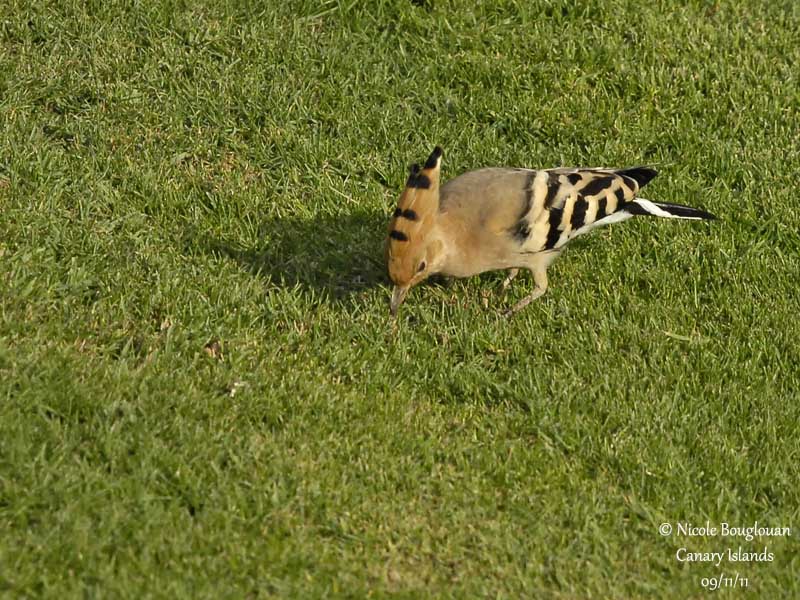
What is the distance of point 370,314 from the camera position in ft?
19.5

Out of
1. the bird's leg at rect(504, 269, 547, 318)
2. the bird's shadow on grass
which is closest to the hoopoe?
the bird's leg at rect(504, 269, 547, 318)

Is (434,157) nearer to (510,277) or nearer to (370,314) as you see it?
(370,314)

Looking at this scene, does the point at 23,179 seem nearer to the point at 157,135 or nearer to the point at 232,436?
the point at 157,135

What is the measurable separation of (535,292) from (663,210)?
0.93 m

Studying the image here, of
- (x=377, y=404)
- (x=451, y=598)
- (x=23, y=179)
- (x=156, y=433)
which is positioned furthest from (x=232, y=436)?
(x=23, y=179)

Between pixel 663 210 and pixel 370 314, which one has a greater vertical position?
pixel 663 210

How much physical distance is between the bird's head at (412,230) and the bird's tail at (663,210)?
129 centimetres

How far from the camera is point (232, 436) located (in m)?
5.00

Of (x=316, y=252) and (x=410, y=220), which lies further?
(x=316, y=252)

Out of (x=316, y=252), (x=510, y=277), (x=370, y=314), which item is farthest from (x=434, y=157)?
(x=510, y=277)

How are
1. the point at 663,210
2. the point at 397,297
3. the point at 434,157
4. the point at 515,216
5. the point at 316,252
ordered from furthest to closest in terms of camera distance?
the point at 663,210 < the point at 316,252 < the point at 515,216 < the point at 397,297 < the point at 434,157

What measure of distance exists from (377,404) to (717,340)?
1857 mm

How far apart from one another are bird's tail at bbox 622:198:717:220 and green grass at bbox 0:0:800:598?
179 mm

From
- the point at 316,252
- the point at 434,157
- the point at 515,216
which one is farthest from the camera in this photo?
the point at 316,252
